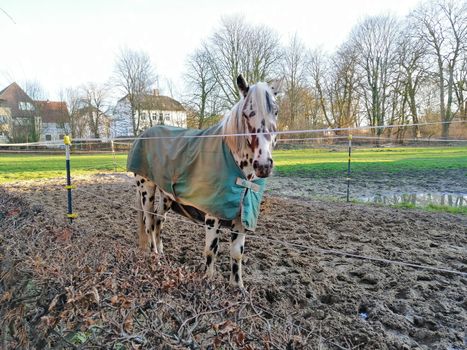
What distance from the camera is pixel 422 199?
8.06m

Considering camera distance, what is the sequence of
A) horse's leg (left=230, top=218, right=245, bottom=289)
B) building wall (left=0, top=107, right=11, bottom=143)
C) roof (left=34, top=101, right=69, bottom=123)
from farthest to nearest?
roof (left=34, top=101, right=69, bottom=123), building wall (left=0, top=107, right=11, bottom=143), horse's leg (left=230, top=218, right=245, bottom=289)

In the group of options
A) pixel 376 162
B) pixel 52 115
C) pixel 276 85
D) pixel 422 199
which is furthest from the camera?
pixel 52 115

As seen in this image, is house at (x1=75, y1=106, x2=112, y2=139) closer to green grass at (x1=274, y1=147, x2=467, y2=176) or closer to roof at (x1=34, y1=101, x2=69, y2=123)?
roof at (x1=34, y1=101, x2=69, y2=123)

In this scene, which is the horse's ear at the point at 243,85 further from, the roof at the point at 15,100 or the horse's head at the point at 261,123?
the roof at the point at 15,100

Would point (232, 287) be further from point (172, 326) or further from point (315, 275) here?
point (315, 275)

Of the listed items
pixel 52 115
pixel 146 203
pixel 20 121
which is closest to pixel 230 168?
pixel 146 203

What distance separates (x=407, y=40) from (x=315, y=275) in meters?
35.2

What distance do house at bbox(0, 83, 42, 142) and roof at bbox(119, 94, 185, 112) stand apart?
14.2m

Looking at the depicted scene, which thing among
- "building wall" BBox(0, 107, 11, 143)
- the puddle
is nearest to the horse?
the puddle

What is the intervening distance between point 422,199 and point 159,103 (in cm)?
3442

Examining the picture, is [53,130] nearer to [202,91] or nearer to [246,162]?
[202,91]

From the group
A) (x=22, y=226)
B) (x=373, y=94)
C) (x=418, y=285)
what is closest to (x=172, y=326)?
(x=22, y=226)

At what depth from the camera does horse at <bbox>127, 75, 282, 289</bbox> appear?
2.47m

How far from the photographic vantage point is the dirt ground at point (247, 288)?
125cm
